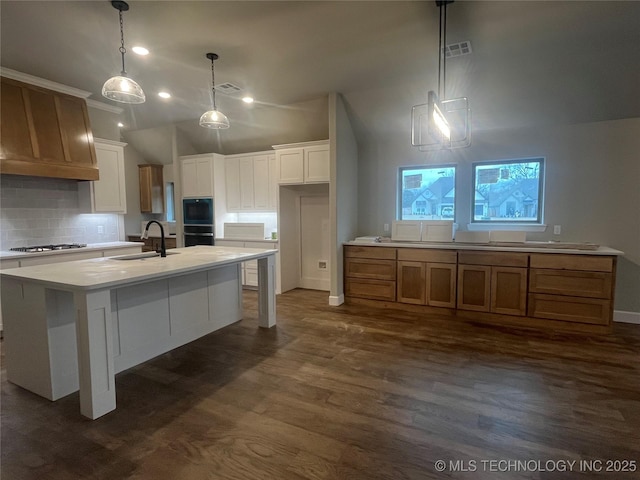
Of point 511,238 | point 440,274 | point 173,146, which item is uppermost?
point 173,146

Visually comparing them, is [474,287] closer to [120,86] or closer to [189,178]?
[120,86]

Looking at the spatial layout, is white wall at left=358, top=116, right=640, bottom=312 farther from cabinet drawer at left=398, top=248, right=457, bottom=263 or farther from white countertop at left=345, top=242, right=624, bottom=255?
cabinet drawer at left=398, top=248, right=457, bottom=263

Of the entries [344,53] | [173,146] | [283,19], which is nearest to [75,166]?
[173,146]

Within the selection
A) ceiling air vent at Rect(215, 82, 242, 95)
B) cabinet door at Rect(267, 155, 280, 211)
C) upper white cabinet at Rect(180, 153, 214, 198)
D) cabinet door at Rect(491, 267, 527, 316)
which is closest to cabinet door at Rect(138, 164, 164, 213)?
upper white cabinet at Rect(180, 153, 214, 198)

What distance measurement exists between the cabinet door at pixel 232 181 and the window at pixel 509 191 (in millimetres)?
3793

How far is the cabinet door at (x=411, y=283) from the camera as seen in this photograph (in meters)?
4.26

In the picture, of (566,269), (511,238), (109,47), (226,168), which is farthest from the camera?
(226,168)

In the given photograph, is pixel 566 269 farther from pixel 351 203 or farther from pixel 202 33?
pixel 202 33

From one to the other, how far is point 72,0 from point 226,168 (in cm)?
346

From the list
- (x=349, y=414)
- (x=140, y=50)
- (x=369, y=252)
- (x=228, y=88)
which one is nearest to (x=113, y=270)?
(x=349, y=414)

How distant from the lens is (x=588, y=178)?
3.98 metres

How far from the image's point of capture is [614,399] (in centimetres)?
227

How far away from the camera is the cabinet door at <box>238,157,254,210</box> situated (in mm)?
5660

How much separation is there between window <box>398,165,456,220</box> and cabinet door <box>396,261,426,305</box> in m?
0.94
